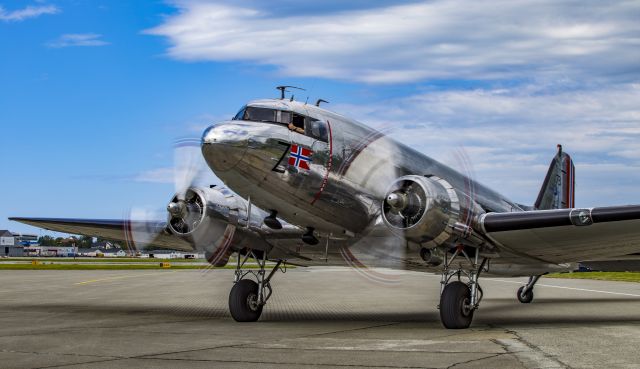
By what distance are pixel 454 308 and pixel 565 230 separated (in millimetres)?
2912

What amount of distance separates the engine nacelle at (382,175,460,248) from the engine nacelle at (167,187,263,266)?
15.8 ft

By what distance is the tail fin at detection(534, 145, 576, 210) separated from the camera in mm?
25109

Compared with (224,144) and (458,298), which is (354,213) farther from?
(224,144)

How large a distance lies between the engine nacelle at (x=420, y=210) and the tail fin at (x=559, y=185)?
9747mm

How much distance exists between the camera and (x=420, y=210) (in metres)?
15.9

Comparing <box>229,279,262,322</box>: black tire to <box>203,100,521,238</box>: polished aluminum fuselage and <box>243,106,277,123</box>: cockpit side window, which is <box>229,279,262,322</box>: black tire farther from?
<box>243,106,277,123</box>: cockpit side window

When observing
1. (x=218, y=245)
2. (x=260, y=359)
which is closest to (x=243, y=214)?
(x=218, y=245)

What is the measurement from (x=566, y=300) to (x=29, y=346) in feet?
71.2

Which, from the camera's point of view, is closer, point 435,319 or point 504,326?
point 504,326

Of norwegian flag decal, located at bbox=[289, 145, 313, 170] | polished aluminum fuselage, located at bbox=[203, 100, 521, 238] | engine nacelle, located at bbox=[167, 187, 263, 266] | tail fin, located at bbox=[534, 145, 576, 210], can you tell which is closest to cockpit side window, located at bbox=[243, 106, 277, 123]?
polished aluminum fuselage, located at bbox=[203, 100, 521, 238]

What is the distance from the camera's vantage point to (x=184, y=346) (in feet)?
41.0

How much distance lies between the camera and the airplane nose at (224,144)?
15.2 meters

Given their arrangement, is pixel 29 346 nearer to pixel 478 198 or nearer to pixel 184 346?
pixel 184 346

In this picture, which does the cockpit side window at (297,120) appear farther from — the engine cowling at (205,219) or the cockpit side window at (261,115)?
the engine cowling at (205,219)
